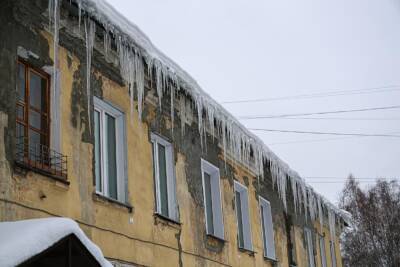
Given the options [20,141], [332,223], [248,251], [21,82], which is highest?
[332,223]

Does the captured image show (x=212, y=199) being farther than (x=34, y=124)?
Yes

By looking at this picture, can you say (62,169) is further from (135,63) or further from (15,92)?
(135,63)

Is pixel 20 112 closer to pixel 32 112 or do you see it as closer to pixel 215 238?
pixel 32 112

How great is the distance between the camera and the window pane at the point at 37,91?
7.66 metres

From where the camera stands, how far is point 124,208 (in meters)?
8.78

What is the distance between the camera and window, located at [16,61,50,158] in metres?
7.34

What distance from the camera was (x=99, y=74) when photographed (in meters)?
8.86

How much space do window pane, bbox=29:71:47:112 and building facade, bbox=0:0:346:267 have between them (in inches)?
0.5

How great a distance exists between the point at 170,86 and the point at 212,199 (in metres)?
2.72

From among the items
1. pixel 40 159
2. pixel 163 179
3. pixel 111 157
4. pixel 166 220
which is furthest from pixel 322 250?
pixel 40 159

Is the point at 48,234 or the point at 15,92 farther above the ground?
the point at 15,92

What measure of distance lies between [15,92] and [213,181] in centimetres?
574

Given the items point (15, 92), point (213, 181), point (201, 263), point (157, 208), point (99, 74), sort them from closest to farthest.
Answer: point (15, 92)
point (99, 74)
point (157, 208)
point (201, 263)
point (213, 181)

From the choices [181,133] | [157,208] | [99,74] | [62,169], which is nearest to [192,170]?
[181,133]
